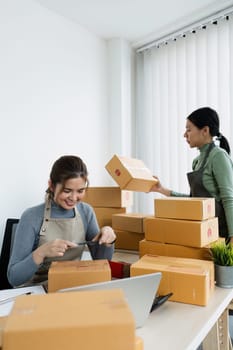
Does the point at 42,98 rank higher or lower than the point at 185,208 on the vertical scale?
higher

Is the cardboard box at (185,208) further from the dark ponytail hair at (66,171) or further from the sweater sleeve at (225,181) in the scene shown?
the dark ponytail hair at (66,171)

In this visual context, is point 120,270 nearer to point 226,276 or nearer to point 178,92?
point 226,276

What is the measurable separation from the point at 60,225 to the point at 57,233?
0.04 metres

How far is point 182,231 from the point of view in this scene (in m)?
1.43

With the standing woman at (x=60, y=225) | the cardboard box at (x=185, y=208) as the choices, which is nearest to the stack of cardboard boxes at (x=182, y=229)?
the cardboard box at (x=185, y=208)

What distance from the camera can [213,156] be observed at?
5.87 ft

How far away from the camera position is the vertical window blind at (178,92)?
8.11ft

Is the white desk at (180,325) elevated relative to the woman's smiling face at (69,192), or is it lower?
lower

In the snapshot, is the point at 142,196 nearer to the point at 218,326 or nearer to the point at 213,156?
the point at 213,156

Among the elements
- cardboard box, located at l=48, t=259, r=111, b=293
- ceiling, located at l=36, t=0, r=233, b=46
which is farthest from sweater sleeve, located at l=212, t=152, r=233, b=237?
ceiling, located at l=36, t=0, r=233, b=46

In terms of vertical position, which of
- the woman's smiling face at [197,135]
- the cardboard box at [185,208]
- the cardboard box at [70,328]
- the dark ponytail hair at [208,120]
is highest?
the dark ponytail hair at [208,120]

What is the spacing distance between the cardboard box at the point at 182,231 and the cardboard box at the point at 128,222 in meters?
0.37

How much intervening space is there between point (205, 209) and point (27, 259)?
809 millimetres

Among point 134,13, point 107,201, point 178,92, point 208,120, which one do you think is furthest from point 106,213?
point 134,13
